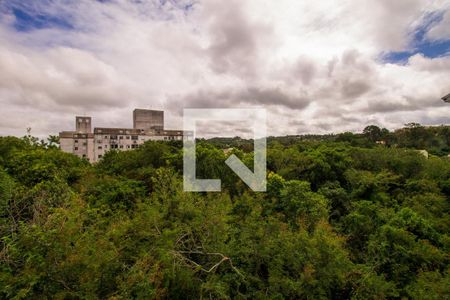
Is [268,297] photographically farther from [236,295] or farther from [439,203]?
[439,203]

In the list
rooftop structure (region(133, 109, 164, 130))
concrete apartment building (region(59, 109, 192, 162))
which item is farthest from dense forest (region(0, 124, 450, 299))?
rooftop structure (region(133, 109, 164, 130))

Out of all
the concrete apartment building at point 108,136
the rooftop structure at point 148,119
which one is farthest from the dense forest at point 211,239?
the rooftop structure at point 148,119

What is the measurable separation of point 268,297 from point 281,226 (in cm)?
260

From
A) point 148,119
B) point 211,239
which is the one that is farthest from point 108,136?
point 211,239

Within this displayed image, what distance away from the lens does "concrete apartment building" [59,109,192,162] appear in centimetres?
4162

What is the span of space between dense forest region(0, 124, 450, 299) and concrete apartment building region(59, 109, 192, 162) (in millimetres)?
27955

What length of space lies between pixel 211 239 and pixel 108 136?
40.0m

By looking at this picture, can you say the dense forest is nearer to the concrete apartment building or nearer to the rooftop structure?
the concrete apartment building

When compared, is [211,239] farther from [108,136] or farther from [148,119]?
[148,119]

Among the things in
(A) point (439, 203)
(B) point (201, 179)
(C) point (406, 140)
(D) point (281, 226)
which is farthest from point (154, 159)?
(C) point (406, 140)

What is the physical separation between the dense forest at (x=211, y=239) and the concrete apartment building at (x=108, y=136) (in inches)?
1101

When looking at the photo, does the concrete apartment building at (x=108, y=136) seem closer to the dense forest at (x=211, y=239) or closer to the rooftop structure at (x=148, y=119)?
the rooftop structure at (x=148, y=119)

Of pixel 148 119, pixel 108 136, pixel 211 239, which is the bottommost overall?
pixel 211 239

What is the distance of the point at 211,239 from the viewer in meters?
7.71
